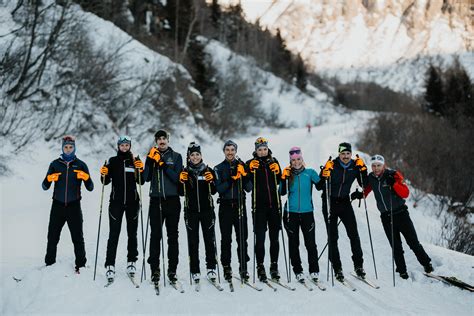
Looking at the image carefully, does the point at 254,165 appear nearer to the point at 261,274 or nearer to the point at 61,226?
the point at 261,274

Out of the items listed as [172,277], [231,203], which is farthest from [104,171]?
[231,203]

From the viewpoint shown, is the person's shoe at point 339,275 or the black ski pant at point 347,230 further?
the black ski pant at point 347,230

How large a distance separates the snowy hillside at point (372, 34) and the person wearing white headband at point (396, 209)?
133m

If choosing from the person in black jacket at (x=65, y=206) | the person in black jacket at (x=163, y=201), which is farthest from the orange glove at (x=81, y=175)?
the person in black jacket at (x=163, y=201)

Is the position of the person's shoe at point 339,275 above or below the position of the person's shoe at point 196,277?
below

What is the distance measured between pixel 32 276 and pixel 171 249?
7.08ft

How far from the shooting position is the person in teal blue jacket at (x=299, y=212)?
6.41 metres

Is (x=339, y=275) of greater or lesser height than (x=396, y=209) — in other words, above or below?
below

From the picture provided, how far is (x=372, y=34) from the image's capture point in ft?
509

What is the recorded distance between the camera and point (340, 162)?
6883mm

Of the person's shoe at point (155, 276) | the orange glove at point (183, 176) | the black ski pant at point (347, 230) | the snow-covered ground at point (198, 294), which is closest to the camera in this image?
the snow-covered ground at point (198, 294)

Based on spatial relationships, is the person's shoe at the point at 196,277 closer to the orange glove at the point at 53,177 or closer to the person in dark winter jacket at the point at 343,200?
the person in dark winter jacket at the point at 343,200

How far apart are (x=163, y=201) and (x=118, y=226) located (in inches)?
33.1

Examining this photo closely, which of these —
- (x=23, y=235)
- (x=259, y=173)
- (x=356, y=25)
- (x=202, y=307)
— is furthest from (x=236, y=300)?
(x=356, y=25)
